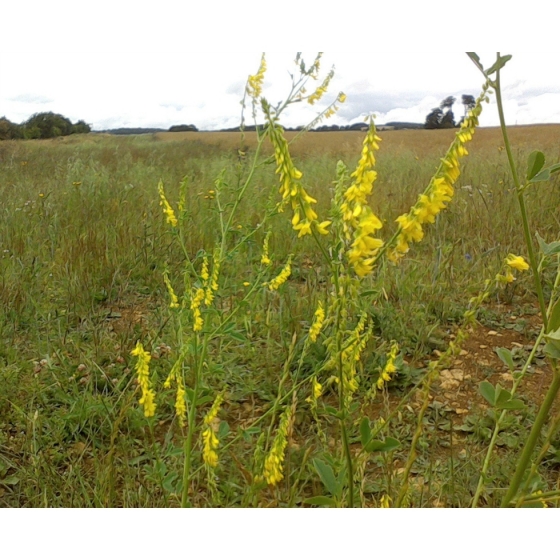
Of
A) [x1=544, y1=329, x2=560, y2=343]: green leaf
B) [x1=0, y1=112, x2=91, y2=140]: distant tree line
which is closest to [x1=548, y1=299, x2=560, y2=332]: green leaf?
[x1=544, y1=329, x2=560, y2=343]: green leaf

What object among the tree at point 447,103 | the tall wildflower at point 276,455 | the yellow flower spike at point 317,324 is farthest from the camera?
the tree at point 447,103

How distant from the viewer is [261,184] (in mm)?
1419

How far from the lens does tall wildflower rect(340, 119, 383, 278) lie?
19.2 inches

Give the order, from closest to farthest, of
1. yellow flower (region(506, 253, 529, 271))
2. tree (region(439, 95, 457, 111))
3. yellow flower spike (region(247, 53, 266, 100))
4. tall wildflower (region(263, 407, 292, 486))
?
yellow flower (region(506, 253, 529, 271)) < tall wildflower (region(263, 407, 292, 486)) < yellow flower spike (region(247, 53, 266, 100)) < tree (region(439, 95, 457, 111))

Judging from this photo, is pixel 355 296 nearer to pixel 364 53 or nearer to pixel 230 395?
pixel 364 53

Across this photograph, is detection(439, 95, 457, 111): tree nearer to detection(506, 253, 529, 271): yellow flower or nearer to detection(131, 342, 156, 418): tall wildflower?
detection(506, 253, 529, 271): yellow flower

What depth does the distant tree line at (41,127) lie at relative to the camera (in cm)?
117

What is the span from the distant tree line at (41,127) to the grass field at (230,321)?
0.02 meters

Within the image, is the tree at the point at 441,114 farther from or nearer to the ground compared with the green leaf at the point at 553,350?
farther from the ground

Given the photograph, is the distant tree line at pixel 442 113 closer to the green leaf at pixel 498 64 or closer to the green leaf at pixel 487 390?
the green leaf at pixel 498 64

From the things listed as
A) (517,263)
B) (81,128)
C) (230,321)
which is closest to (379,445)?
(517,263)

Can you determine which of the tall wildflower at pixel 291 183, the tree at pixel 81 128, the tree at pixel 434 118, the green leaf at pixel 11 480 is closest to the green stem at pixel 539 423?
the tall wildflower at pixel 291 183

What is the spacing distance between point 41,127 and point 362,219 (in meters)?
1.02

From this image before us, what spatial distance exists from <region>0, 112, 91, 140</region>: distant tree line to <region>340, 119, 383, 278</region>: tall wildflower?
909 millimetres
